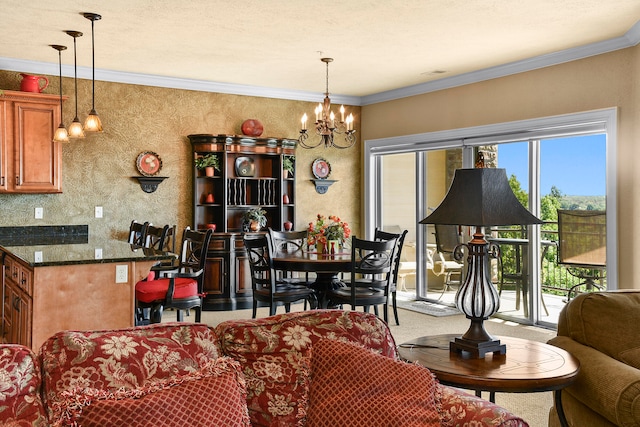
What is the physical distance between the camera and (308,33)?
16.4 ft

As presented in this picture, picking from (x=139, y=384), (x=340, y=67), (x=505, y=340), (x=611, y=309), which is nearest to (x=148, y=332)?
(x=139, y=384)

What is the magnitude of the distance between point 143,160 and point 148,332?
5.08 meters

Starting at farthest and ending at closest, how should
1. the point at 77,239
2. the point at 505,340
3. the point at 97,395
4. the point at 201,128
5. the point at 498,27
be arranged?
the point at 201,128 → the point at 77,239 → the point at 498,27 → the point at 505,340 → the point at 97,395

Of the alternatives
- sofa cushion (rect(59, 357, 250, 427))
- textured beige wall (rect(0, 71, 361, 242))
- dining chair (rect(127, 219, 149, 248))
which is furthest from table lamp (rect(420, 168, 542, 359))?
textured beige wall (rect(0, 71, 361, 242))

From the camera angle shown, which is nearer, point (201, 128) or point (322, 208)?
point (201, 128)

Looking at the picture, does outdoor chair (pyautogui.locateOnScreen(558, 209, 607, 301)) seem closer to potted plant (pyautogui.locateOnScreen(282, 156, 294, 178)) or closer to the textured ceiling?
the textured ceiling

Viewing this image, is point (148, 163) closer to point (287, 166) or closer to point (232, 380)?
point (287, 166)

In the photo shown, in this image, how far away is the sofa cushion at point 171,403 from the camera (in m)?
1.60

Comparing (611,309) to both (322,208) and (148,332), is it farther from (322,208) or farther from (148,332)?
(322,208)

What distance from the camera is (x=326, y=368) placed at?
199cm

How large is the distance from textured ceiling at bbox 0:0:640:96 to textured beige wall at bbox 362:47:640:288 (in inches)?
9.7

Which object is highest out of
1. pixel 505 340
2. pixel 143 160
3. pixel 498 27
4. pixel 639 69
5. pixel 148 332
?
pixel 498 27

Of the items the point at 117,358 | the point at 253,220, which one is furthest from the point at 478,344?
the point at 253,220

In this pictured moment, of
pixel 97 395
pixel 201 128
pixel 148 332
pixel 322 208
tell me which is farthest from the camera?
pixel 322 208
